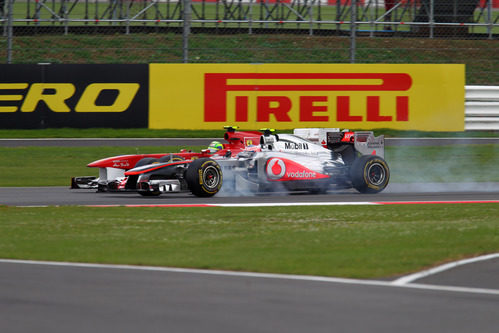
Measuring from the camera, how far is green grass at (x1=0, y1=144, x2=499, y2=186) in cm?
1602

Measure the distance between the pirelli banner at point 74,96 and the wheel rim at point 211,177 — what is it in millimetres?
6101

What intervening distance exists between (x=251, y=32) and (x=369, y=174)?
9591 mm

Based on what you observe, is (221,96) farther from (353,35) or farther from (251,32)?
(251,32)

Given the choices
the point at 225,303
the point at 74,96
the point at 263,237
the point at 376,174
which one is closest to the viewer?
the point at 225,303

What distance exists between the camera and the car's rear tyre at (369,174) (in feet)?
44.1

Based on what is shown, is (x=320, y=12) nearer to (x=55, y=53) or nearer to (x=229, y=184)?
(x=55, y=53)

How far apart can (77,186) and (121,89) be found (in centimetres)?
518

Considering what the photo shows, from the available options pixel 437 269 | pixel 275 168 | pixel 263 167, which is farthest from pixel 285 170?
pixel 437 269

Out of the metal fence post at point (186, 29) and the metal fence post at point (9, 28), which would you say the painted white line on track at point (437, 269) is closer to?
the metal fence post at point (186, 29)

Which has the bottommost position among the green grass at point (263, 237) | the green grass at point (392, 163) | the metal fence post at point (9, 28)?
the green grass at point (263, 237)

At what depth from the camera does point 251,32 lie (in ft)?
72.9

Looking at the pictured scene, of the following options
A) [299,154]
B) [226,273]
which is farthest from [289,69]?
[226,273]

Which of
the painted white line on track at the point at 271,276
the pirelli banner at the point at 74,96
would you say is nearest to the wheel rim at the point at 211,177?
the painted white line on track at the point at 271,276

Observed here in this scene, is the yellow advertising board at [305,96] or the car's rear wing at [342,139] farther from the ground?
the yellow advertising board at [305,96]
